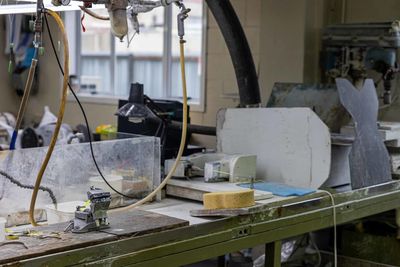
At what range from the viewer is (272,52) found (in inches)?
138

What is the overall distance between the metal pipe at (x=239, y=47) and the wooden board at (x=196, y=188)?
0.74 metres

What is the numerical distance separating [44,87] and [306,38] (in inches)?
100

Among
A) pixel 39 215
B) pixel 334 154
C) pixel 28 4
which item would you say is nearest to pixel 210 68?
pixel 334 154

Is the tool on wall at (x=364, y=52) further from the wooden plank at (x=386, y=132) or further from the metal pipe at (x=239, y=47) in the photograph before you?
the metal pipe at (x=239, y=47)

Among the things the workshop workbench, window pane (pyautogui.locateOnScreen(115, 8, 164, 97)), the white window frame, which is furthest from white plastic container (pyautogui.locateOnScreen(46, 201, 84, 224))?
window pane (pyautogui.locateOnScreen(115, 8, 164, 97))

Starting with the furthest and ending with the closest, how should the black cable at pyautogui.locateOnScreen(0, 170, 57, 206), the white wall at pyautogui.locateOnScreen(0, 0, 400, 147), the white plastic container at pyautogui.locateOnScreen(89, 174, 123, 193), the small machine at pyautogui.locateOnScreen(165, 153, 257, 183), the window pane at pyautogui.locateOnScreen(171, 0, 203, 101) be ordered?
1. the window pane at pyautogui.locateOnScreen(171, 0, 203, 101)
2. the white wall at pyautogui.locateOnScreen(0, 0, 400, 147)
3. the small machine at pyautogui.locateOnScreen(165, 153, 257, 183)
4. the white plastic container at pyautogui.locateOnScreen(89, 174, 123, 193)
5. the black cable at pyautogui.locateOnScreen(0, 170, 57, 206)

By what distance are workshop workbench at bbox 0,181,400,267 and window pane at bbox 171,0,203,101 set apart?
80.8 inches

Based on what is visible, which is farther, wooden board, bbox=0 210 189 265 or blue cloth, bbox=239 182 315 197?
blue cloth, bbox=239 182 315 197

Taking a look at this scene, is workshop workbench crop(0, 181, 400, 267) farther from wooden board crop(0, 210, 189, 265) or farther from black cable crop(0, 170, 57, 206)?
black cable crop(0, 170, 57, 206)

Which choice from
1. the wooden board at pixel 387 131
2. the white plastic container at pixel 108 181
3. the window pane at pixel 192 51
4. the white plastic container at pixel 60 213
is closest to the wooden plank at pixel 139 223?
the white plastic container at pixel 60 213

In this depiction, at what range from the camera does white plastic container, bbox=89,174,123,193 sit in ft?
6.72

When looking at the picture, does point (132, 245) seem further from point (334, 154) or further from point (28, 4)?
point (334, 154)

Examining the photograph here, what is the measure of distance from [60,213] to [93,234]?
301 mm

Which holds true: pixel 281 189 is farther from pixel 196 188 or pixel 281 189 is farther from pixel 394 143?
pixel 394 143
